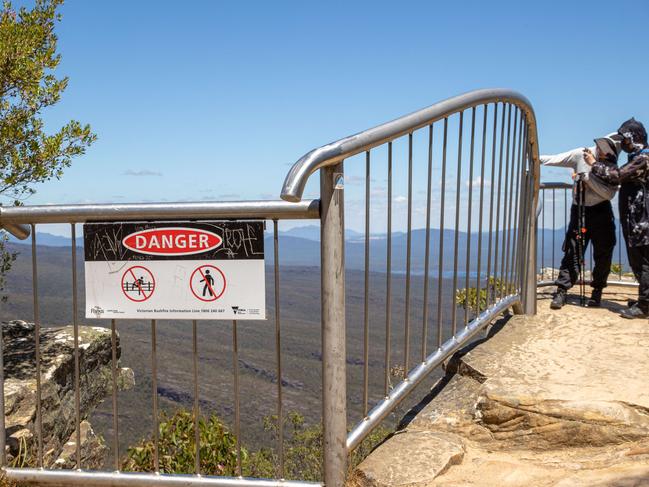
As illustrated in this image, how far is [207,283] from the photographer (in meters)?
2.98

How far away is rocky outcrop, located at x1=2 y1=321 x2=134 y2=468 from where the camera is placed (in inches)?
205

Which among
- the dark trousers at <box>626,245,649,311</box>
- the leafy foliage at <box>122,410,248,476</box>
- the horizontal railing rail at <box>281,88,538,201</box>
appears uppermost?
the horizontal railing rail at <box>281,88,538,201</box>

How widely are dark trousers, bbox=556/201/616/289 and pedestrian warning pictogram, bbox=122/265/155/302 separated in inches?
155

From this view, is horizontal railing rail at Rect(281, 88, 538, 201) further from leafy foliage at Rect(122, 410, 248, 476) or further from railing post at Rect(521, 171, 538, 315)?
leafy foliage at Rect(122, 410, 248, 476)

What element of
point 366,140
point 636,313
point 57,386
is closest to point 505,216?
point 636,313

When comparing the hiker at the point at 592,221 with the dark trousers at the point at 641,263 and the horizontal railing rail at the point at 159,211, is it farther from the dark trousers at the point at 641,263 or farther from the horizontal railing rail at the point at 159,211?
the horizontal railing rail at the point at 159,211

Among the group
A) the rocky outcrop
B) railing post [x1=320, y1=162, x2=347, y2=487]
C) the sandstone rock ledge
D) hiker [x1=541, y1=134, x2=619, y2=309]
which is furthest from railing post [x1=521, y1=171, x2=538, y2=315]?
the rocky outcrop

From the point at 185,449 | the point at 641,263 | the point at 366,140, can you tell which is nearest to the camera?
the point at 366,140

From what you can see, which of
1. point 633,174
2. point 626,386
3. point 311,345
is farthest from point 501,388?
point 311,345

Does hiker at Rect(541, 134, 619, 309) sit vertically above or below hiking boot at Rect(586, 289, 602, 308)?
above

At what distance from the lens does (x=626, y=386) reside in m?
3.67

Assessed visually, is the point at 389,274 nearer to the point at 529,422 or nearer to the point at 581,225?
the point at 529,422

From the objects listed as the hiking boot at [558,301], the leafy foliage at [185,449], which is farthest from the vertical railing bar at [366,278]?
the hiking boot at [558,301]

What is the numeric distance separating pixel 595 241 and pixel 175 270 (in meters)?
4.24
